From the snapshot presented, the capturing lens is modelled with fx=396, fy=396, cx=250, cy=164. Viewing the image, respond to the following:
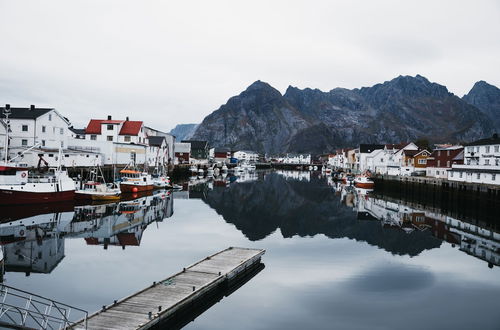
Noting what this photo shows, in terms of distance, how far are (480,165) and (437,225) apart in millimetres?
26579

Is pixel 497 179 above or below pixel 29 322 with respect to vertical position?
above

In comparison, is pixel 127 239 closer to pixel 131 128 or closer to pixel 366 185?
pixel 131 128

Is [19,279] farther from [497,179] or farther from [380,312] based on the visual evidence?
[497,179]

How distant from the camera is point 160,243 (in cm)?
2880

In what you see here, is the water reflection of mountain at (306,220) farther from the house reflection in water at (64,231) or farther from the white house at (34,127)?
the white house at (34,127)

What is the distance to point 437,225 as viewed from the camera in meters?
38.2

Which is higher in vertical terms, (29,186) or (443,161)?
(443,161)

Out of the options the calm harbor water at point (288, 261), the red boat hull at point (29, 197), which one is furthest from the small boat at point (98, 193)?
the calm harbor water at point (288, 261)

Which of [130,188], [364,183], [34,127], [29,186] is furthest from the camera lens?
[364,183]

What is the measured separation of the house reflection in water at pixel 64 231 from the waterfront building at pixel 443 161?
51.8 m

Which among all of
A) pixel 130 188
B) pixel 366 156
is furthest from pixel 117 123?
pixel 366 156

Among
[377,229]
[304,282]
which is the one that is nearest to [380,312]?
[304,282]

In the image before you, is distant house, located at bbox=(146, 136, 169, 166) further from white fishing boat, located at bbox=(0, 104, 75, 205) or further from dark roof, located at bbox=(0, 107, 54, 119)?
white fishing boat, located at bbox=(0, 104, 75, 205)

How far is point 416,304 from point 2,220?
1221 inches
